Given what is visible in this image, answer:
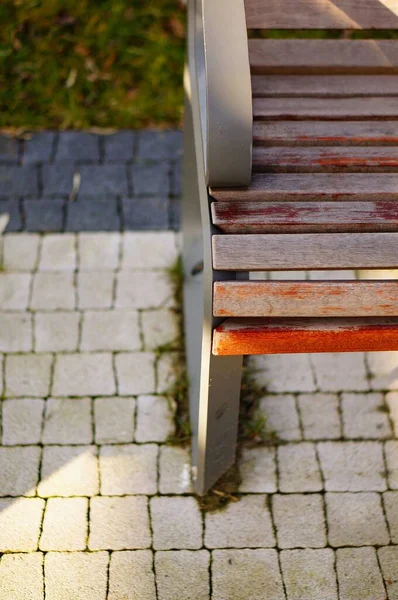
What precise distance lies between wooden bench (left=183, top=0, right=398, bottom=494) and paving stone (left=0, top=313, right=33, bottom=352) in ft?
4.50

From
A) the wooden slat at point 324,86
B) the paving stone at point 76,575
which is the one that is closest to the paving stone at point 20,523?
the paving stone at point 76,575

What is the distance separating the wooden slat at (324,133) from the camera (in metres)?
2.82

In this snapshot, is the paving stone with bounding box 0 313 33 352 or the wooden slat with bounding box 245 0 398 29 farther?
the paving stone with bounding box 0 313 33 352

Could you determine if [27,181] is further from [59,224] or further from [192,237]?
[192,237]

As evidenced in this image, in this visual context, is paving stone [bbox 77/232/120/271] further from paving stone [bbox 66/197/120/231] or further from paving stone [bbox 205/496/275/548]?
paving stone [bbox 205/496/275/548]

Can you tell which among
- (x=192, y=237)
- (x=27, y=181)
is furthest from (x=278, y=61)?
(x=27, y=181)

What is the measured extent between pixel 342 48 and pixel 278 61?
1.04 feet

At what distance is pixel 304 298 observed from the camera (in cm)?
245

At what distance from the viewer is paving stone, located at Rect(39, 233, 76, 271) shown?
441cm

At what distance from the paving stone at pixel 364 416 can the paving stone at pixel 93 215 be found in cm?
191

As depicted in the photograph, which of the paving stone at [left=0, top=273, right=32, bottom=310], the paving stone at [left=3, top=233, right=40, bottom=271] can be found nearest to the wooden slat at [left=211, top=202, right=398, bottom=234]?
the paving stone at [left=0, top=273, right=32, bottom=310]

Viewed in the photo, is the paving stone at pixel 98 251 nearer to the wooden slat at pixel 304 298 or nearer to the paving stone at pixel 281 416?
the paving stone at pixel 281 416

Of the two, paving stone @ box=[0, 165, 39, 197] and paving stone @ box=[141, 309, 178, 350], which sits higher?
paving stone @ box=[0, 165, 39, 197]

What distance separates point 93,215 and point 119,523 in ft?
7.09
